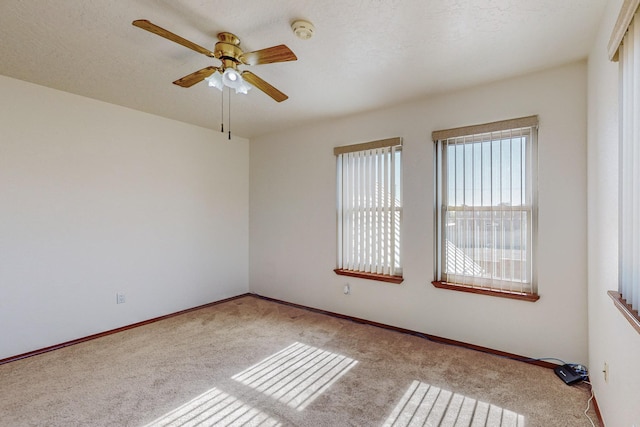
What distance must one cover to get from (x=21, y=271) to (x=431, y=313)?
13.3 feet

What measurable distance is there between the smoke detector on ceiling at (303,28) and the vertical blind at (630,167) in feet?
5.37

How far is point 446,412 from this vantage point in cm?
Answer: 204

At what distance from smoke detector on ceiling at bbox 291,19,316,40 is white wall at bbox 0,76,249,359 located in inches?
102

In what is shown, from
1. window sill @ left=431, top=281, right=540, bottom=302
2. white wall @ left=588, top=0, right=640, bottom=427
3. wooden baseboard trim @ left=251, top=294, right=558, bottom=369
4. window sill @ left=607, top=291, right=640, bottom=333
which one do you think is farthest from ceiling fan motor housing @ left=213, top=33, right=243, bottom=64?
wooden baseboard trim @ left=251, top=294, right=558, bottom=369

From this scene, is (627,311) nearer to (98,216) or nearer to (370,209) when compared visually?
(370,209)

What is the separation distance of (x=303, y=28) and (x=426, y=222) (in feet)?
7.25

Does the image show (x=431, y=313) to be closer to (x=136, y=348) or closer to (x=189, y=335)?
(x=189, y=335)

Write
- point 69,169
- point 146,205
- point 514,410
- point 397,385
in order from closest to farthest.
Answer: point 514,410 < point 397,385 < point 69,169 < point 146,205

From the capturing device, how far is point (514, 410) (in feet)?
6.70

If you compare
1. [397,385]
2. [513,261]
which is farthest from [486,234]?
[397,385]

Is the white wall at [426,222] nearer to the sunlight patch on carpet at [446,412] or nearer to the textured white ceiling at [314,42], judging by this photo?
the textured white ceiling at [314,42]

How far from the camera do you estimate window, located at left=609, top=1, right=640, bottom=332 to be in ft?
4.28

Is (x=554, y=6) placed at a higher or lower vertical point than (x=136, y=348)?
higher

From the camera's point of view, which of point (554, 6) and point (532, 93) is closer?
point (554, 6)
